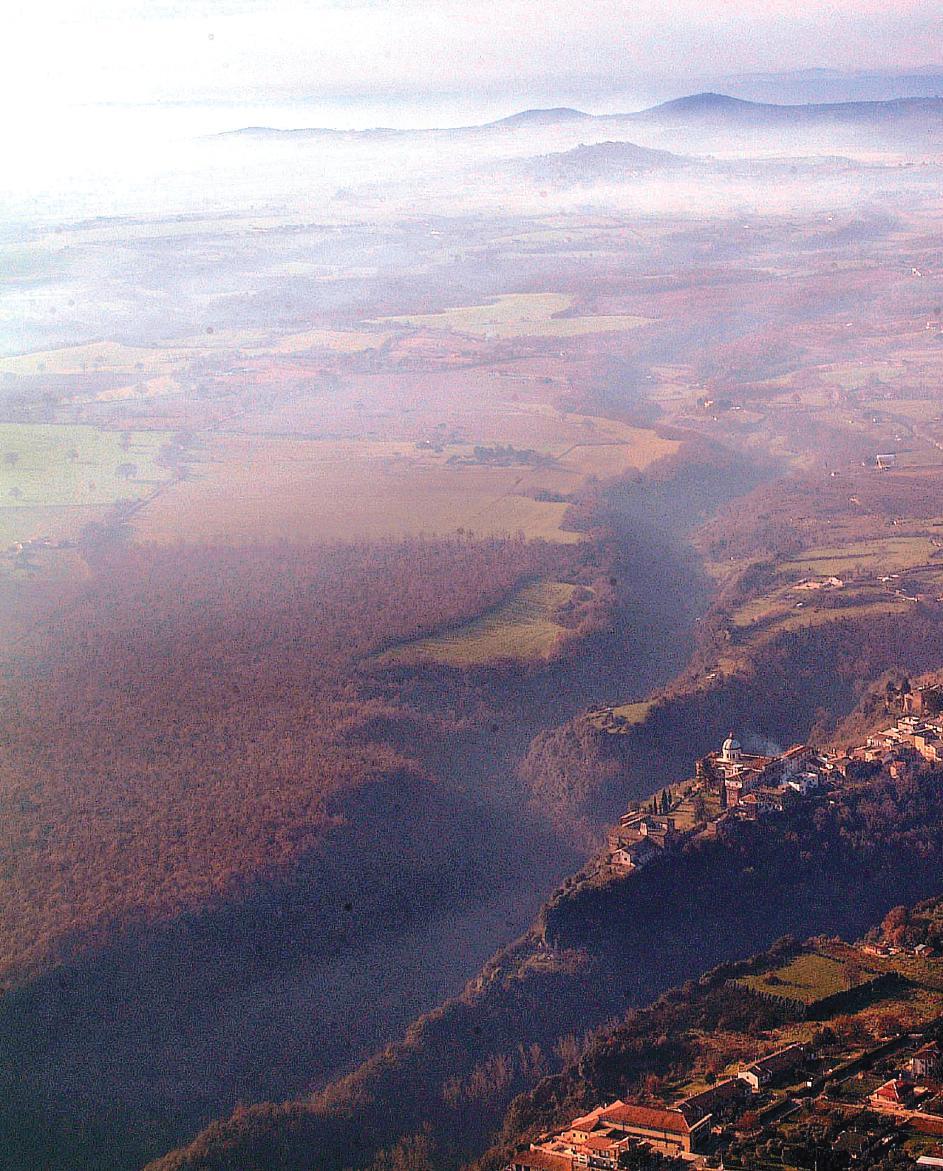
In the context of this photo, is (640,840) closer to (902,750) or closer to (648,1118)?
(902,750)

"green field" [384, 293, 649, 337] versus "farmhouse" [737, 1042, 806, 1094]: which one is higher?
"green field" [384, 293, 649, 337]

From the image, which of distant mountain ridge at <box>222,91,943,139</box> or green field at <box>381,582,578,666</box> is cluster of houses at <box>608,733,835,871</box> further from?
distant mountain ridge at <box>222,91,943,139</box>

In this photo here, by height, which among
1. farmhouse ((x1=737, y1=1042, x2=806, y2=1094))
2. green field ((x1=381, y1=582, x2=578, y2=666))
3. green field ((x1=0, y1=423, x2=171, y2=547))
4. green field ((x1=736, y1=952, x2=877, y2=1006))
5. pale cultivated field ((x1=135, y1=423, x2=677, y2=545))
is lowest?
green field ((x1=736, y1=952, x2=877, y2=1006))

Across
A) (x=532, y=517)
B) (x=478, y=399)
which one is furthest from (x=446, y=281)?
(x=532, y=517)

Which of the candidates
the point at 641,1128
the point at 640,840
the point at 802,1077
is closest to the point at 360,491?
the point at 640,840

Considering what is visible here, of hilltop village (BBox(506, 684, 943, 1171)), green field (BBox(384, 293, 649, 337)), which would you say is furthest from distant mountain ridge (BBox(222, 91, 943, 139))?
hilltop village (BBox(506, 684, 943, 1171))

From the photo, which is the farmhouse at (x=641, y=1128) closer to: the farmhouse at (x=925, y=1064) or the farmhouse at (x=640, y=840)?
the farmhouse at (x=925, y=1064)
